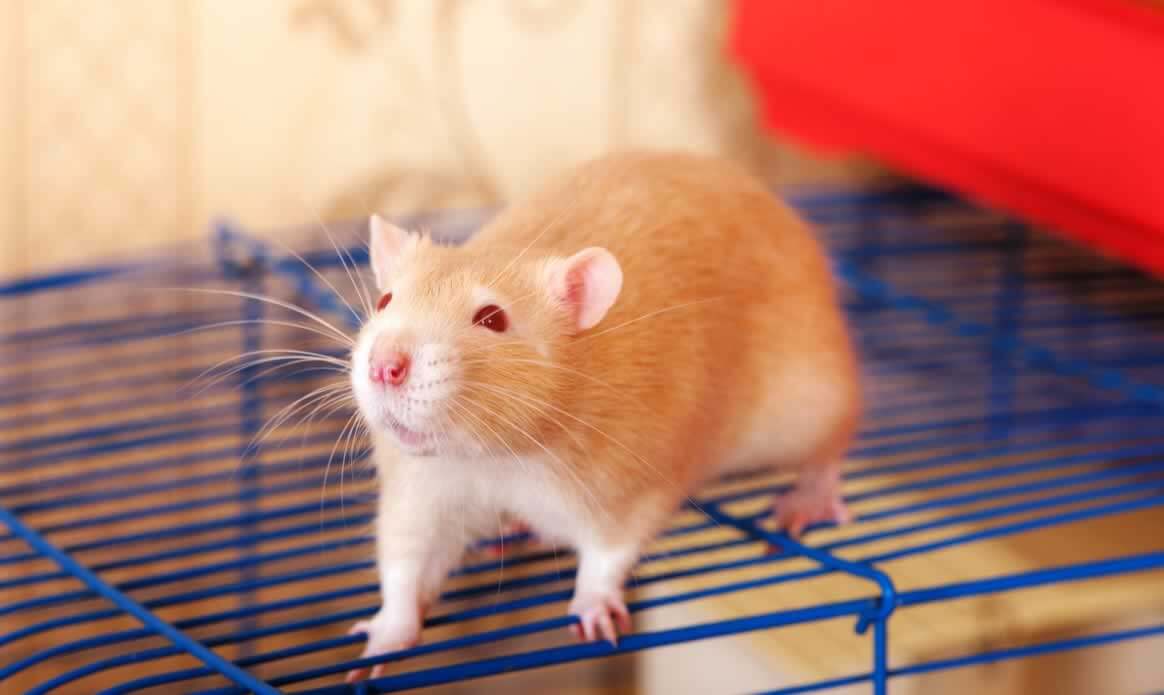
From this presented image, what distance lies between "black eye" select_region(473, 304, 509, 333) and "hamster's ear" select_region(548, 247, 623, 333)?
0.04 meters

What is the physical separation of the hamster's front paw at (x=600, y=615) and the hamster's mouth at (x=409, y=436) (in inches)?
8.5

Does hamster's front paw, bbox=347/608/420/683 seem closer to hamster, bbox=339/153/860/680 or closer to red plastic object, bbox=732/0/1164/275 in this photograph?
hamster, bbox=339/153/860/680

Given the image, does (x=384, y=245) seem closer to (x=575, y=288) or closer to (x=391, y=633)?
(x=575, y=288)

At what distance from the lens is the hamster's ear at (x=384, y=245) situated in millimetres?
962

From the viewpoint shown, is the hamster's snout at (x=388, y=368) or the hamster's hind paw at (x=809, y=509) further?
the hamster's hind paw at (x=809, y=509)

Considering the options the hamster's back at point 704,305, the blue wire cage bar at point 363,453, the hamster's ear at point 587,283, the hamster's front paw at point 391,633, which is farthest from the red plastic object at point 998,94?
A: the hamster's front paw at point 391,633

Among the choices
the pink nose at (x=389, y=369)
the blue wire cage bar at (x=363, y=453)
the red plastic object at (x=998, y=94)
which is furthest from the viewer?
the red plastic object at (x=998, y=94)

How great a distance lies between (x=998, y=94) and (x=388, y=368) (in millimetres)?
933

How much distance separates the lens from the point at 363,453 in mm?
1225

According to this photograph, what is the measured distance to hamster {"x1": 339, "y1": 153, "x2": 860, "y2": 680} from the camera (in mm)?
853

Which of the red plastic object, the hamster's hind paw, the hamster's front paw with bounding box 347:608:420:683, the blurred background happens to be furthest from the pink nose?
the blurred background

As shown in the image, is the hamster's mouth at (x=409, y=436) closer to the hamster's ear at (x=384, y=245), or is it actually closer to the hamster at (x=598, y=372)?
the hamster at (x=598, y=372)

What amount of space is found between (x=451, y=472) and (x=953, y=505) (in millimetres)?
632

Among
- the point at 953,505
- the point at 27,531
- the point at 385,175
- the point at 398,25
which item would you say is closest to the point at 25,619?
the point at 27,531
